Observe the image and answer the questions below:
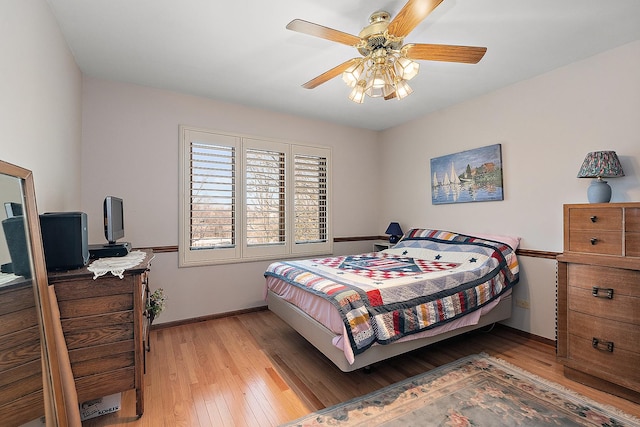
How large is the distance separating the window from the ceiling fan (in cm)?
179

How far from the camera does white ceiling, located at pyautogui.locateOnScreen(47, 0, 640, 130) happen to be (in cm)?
191

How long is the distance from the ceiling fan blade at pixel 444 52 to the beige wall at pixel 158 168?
2296mm

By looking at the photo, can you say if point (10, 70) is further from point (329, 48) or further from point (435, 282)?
point (435, 282)

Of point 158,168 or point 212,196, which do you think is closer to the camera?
point 158,168

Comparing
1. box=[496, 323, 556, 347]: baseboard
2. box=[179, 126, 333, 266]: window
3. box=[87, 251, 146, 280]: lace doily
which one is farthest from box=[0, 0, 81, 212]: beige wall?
box=[496, 323, 556, 347]: baseboard

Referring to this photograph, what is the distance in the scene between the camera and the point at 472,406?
6.14ft

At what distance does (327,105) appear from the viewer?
3.62 metres

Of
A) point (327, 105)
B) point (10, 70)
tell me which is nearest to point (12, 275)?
point (10, 70)

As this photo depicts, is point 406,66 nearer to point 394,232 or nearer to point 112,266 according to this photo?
point 112,266

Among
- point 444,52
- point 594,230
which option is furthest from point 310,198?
point 594,230

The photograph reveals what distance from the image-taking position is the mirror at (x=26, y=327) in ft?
3.66

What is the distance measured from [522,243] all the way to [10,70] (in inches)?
158

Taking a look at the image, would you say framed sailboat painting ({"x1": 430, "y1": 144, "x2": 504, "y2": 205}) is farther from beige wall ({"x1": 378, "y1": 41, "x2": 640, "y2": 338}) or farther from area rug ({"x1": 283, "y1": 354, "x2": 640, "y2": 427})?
area rug ({"x1": 283, "y1": 354, "x2": 640, "y2": 427})

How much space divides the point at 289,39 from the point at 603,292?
2.93 metres
